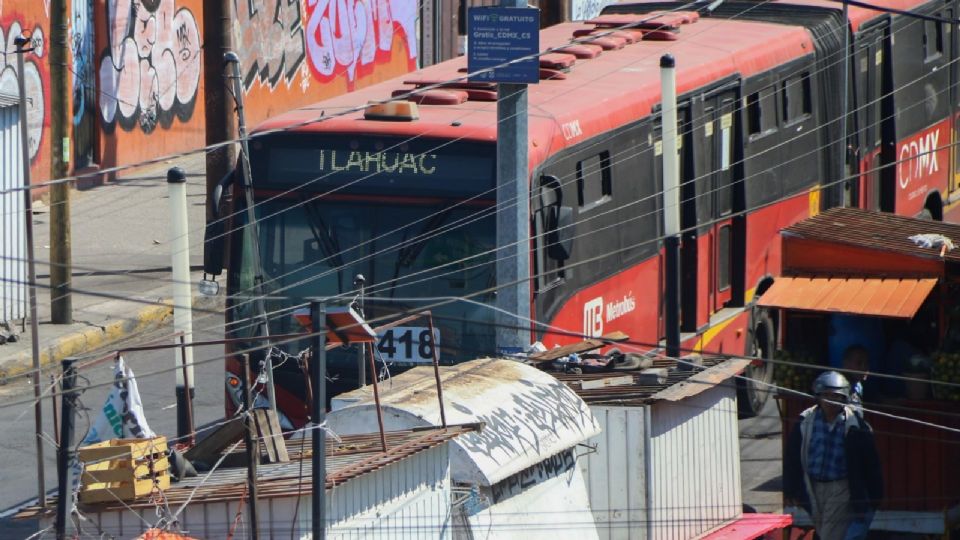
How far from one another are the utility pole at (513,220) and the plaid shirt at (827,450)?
212 cm

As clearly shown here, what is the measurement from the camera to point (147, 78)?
2455 cm

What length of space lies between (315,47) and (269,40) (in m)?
1.74

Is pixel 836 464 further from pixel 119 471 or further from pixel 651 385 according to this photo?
pixel 119 471

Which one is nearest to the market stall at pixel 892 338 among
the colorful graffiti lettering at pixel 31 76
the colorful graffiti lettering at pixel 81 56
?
the colorful graffiti lettering at pixel 31 76

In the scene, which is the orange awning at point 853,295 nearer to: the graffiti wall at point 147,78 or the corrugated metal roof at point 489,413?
the corrugated metal roof at point 489,413

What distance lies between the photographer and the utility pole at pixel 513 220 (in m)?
11.4

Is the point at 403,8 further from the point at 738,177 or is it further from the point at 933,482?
the point at 933,482

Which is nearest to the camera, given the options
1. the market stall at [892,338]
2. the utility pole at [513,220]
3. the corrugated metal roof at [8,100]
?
the market stall at [892,338]

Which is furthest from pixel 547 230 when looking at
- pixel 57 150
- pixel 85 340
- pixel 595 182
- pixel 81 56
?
pixel 81 56

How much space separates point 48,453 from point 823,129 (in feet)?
27.7

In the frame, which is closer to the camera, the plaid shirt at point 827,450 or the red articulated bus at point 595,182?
the plaid shirt at point 827,450

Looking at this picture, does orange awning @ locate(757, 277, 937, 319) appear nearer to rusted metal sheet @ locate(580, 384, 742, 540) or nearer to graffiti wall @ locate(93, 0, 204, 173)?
rusted metal sheet @ locate(580, 384, 742, 540)

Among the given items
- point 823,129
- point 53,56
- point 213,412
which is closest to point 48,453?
point 213,412

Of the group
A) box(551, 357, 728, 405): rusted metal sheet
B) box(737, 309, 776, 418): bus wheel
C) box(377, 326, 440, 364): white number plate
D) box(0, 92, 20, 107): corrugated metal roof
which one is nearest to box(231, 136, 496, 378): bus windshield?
box(377, 326, 440, 364): white number plate
